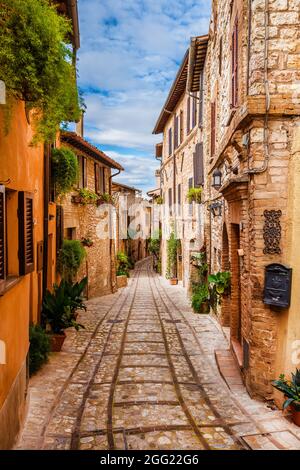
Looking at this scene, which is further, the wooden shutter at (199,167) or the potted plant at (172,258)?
the potted plant at (172,258)

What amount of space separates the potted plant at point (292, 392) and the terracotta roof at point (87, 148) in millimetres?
8474

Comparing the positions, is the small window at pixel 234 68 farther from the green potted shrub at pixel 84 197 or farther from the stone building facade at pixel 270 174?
the green potted shrub at pixel 84 197

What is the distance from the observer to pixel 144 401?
225 inches

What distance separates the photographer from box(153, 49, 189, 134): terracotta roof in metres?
15.9

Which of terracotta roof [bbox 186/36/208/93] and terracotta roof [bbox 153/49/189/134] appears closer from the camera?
terracotta roof [bbox 186/36/208/93]

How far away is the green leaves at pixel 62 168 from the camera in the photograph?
31.8 feet

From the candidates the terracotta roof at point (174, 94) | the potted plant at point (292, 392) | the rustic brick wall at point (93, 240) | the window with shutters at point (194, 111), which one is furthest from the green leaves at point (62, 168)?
the terracotta roof at point (174, 94)

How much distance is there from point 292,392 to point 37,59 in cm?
498

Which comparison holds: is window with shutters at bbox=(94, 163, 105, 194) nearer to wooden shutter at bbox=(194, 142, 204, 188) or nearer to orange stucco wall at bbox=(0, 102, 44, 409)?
wooden shutter at bbox=(194, 142, 204, 188)

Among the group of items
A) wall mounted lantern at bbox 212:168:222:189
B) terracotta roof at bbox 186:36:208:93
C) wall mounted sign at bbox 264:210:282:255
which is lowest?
wall mounted sign at bbox 264:210:282:255

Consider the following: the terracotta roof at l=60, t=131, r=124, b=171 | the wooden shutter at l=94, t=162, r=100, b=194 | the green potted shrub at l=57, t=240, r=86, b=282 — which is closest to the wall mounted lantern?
the terracotta roof at l=60, t=131, r=124, b=171

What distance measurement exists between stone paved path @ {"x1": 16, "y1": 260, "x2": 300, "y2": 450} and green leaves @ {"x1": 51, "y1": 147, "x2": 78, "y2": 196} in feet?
12.5

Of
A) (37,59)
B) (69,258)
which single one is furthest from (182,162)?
(37,59)

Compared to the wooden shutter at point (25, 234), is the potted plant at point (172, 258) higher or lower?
lower
